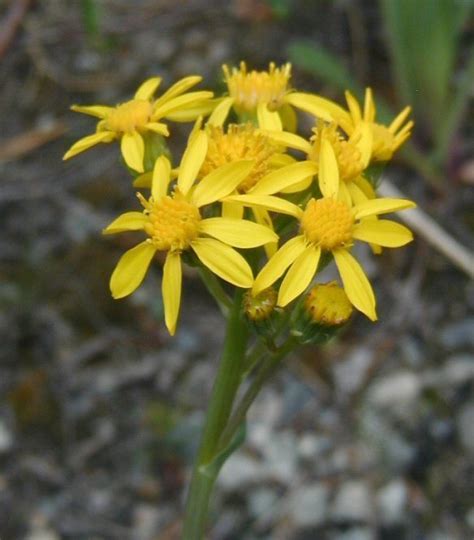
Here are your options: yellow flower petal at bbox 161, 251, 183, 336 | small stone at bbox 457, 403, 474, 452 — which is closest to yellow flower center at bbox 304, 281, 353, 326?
yellow flower petal at bbox 161, 251, 183, 336

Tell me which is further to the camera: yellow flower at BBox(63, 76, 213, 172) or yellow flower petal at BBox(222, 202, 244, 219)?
yellow flower at BBox(63, 76, 213, 172)

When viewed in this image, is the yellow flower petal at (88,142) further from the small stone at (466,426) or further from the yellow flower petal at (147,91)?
the small stone at (466,426)

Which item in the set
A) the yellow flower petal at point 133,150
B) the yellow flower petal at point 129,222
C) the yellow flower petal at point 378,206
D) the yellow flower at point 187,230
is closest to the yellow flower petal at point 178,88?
the yellow flower petal at point 133,150

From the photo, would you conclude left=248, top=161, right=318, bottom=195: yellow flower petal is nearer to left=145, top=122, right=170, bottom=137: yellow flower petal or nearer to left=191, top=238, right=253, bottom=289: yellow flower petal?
left=191, top=238, right=253, bottom=289: yellow flower petal

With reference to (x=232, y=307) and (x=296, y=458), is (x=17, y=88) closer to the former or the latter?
(x=296, y=458)

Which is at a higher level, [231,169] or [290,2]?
[231,169]

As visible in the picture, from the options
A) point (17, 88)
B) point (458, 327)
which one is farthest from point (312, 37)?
point (458, 327)

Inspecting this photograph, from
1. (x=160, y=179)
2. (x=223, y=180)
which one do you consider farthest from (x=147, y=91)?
(x=223, y=180)
